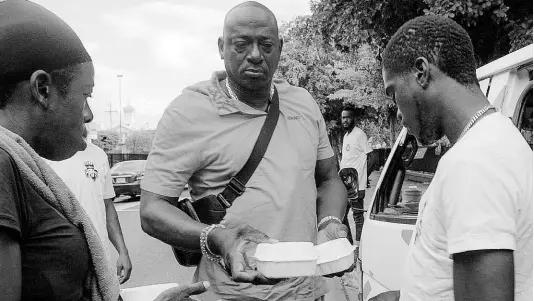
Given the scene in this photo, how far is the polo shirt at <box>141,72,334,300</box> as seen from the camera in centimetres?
222

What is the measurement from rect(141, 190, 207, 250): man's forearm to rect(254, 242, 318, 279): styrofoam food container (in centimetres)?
37

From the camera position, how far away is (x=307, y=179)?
235 cm

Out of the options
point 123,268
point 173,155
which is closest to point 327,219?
point 173,155

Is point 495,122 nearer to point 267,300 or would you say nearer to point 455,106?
point 455,106

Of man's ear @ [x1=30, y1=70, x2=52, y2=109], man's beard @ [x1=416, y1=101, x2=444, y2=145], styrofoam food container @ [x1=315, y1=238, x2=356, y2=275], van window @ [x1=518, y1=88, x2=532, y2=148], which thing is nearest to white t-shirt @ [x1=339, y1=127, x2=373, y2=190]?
van window @ [x1=518, y1=88, x2=532, y2=148]

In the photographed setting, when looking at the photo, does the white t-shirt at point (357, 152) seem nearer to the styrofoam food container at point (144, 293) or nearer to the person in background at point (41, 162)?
the styrofoam food container at point (144, 293)

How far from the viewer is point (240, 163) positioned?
2244mm

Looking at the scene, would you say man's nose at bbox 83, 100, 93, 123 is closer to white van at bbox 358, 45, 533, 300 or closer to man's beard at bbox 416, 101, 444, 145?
man's beard at bbox 416, 101, 444, 145

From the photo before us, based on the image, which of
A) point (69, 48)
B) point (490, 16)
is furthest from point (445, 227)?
point (490, 16)

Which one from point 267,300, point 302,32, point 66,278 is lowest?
point 267,300

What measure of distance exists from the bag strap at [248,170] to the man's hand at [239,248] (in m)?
0.14

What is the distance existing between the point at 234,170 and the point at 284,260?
1.83 feet

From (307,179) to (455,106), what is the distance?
32.9 inches

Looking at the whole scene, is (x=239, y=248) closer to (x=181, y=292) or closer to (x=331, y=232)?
(x=181, y=292)
